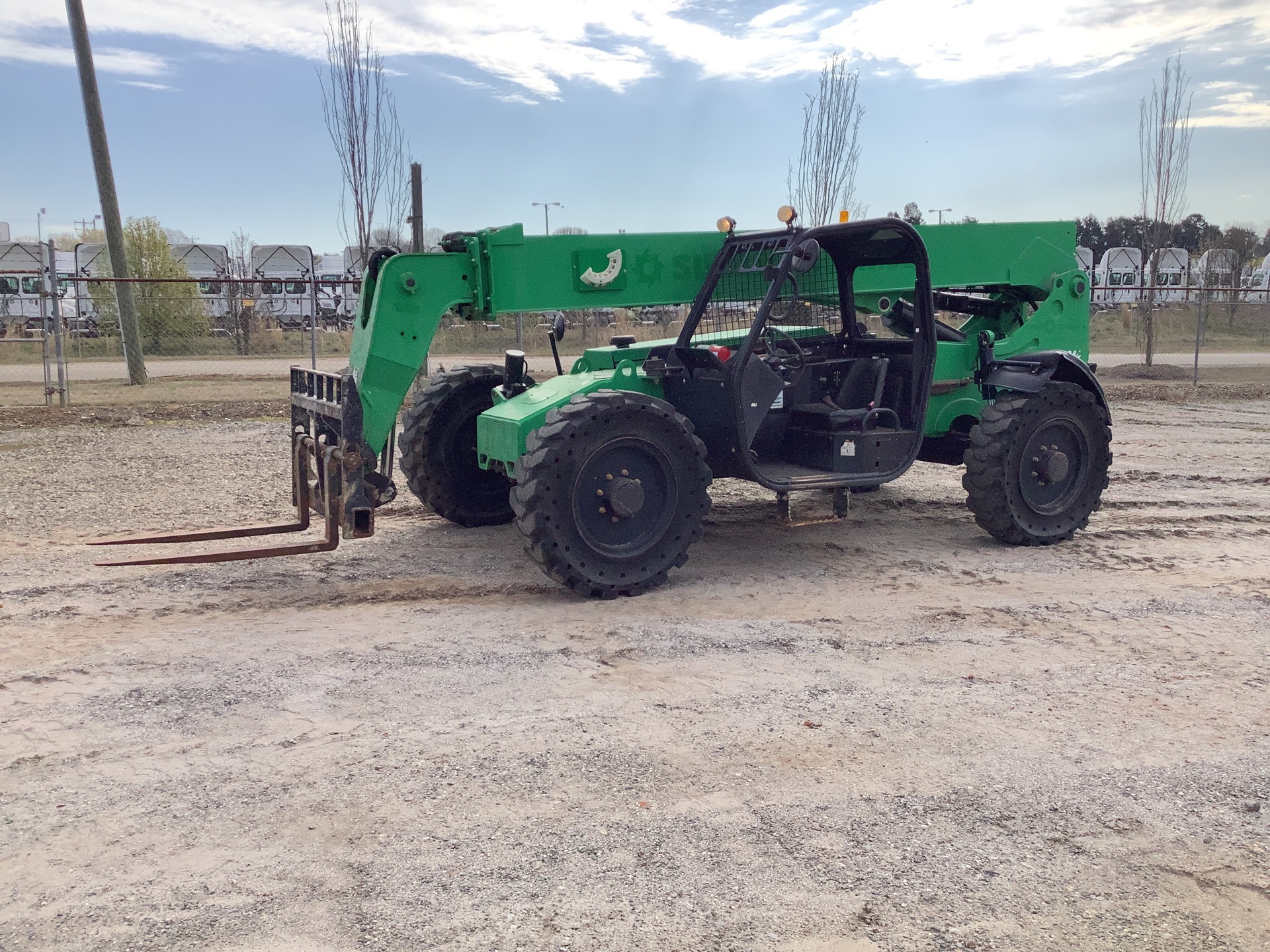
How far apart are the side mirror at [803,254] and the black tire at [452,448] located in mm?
2562

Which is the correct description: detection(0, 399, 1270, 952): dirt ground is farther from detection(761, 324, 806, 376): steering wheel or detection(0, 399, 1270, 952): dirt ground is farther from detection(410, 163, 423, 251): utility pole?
detection(410, 163, 423, 251): utility pole

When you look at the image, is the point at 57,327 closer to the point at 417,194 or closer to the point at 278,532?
the point at 417,194

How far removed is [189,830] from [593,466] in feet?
10.7

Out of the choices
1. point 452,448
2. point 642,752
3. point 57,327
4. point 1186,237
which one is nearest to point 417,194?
point 57,327

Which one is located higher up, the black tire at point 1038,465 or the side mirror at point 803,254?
the side mirror at point 803,254

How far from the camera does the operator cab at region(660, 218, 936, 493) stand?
7090mm

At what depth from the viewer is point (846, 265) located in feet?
27.5

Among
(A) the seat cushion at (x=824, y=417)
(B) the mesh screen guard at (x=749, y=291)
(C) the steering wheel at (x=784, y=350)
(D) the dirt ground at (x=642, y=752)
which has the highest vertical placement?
(B) the mesh screen guard at (x=749, y=291)

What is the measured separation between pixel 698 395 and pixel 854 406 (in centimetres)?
147

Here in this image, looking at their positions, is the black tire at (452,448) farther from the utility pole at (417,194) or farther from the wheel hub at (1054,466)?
the utility pole at (417,194)

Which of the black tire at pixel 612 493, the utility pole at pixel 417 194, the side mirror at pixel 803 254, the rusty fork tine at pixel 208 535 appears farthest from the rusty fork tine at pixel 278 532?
Result: the utility pole at pixel 417 194

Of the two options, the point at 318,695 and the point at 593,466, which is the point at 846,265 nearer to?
the point at 593,466

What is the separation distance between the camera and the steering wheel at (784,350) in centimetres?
755

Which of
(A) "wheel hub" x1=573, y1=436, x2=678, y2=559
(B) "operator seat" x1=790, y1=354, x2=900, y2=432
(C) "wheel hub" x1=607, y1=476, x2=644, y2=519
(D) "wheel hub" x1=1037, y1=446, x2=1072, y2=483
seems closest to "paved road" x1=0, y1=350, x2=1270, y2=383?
(B) "operator seat" x1=790, y1=354, x2=900, y2=432
